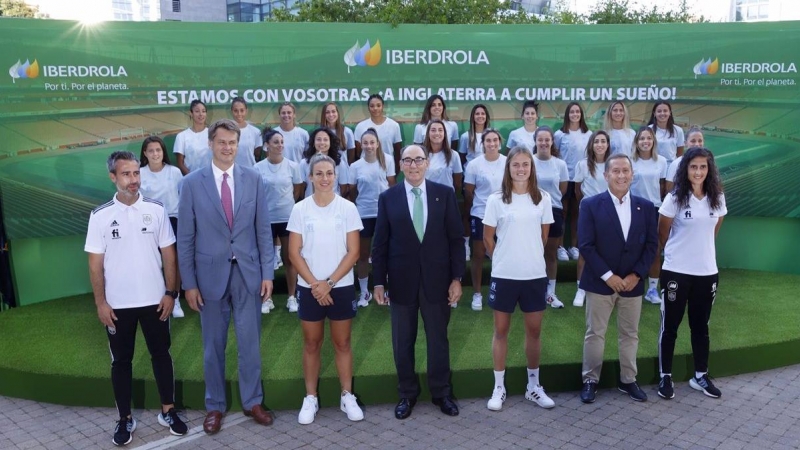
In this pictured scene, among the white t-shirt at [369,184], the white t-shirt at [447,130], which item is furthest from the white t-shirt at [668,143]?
the white t-shirt at [369,184]

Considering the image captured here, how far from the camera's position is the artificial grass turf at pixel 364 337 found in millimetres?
4617

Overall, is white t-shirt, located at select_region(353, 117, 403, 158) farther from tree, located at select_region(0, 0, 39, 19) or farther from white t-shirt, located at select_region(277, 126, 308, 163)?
tree, located at select_region(0, 0, 39, 19)

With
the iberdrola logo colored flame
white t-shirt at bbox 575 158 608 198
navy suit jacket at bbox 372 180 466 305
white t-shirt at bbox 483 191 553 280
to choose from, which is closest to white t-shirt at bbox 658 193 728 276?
white t-shirt at bbox 483 191 553 280

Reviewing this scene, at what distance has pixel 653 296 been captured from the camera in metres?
6.11

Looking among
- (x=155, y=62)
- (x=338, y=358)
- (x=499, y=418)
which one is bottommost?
(x=499, y=418)

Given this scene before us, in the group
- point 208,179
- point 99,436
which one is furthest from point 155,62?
point 99,436

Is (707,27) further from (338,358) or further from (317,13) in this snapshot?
(317,13)

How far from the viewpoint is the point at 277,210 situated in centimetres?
579

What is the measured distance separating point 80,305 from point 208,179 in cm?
331

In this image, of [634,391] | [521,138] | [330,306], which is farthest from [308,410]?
[521,138]

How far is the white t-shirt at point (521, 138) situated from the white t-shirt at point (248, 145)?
2.58 m

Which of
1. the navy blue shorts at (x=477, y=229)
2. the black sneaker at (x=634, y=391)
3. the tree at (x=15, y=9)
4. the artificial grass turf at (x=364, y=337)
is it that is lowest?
the black sneaker at (x=634, y=391)

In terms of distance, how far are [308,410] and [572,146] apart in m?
4.01

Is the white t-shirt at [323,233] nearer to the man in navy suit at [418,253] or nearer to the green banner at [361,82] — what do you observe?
the man in navy suit at [418,253]
